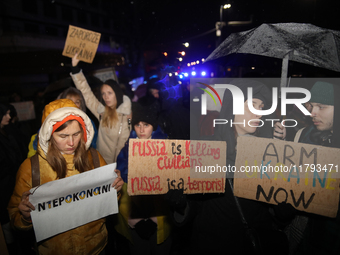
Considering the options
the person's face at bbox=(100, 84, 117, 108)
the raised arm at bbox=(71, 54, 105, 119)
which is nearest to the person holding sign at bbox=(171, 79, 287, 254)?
the person's face at bbox=(100, 84, 117, 108)

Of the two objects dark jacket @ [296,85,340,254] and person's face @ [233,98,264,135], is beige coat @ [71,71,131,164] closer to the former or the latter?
person's face @ [233,98,264,135]

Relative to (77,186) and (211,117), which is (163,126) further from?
(77,186)

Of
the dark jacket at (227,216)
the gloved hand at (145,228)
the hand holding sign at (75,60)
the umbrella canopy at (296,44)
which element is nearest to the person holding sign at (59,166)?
the gloved hand at (145,228)

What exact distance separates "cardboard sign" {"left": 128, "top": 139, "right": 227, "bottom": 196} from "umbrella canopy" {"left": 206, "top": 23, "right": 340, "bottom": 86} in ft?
3.11

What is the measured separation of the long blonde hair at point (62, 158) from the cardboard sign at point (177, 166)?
442 millimetres

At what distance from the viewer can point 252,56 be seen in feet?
9.69

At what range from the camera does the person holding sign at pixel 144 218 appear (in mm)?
2451

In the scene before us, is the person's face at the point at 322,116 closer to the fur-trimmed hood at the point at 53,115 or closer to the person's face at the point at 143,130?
the person's face at the point at 143,130

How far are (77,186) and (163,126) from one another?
5.67ft

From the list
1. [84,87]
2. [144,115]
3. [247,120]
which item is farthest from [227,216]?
[84,87]

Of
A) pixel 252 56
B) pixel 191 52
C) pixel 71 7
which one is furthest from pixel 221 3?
pixel 71 7

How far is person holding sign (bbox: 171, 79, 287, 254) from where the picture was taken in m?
1.97

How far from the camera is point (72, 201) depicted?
1729 millimetres

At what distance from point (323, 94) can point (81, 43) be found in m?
3.51
